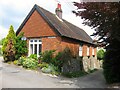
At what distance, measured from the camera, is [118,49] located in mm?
13125

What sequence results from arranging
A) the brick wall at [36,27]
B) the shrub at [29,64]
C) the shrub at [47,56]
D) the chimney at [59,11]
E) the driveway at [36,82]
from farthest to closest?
the chimney at [59,11], the brick wall at [36,27], the shrub at [47,56], the shrub at [29,64], the driveway at [36,82]

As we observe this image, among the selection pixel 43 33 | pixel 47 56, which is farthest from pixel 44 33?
pixel 47 56

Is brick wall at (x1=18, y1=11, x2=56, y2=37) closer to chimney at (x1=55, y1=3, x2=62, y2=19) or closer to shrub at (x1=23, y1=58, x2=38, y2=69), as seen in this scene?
shrub at (x1=23, y1=58, x2=38, y2=69)

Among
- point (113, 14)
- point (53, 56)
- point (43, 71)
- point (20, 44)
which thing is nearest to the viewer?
point (113, 14)

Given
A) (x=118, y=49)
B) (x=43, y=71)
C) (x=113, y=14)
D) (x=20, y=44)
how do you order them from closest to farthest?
(x=113, y=14), (x=118, y=49), (x=43, y=71), (x=20, y=44)

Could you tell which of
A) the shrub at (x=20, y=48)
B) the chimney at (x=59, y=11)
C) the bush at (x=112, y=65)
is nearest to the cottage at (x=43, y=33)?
the shrub at (x=20, y=48)

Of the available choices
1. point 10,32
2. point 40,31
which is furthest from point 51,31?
point 10,32

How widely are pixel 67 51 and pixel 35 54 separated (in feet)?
11.1

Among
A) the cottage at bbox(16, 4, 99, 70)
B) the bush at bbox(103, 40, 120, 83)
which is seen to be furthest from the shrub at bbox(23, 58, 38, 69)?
the bush at bbox(103, 40, 120, 83)

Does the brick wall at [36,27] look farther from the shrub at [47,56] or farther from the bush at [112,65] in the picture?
the bush at [112,65]

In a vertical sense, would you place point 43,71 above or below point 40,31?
below

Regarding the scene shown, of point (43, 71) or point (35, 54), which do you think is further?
point (35, 54)

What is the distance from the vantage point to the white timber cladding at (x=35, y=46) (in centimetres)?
2200

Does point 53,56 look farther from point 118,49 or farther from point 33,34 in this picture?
point 118,49
